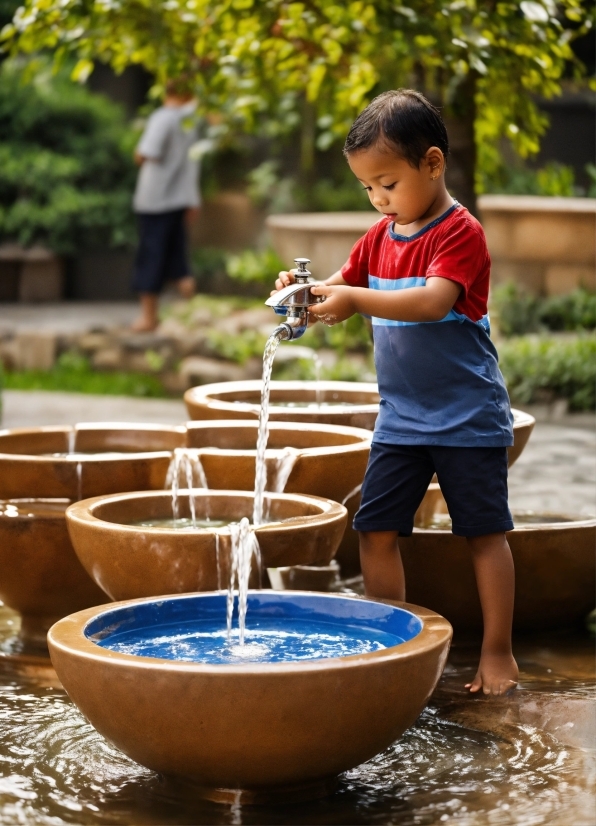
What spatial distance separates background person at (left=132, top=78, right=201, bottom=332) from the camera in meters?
9.51

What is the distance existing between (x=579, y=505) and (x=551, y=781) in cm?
249

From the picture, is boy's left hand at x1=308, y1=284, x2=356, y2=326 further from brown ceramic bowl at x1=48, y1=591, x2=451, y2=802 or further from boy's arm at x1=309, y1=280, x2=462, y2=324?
brown ceramic bowl at x1=48, y1=591, x2=451, y2=802

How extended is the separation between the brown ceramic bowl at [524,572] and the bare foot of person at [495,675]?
362 mm

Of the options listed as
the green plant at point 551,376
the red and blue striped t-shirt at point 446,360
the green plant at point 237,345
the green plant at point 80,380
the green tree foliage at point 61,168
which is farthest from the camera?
the green tree foliage at point 61,168

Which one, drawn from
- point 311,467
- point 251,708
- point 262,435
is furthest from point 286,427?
point 251,708

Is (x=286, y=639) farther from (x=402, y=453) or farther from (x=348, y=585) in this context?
(x=348, y=585)

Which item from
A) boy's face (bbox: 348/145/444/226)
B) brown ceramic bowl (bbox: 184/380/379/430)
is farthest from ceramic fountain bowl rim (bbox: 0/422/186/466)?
boy's face (bbox: 348/145/444/226)

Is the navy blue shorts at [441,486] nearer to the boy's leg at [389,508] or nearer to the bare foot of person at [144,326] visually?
the boy's leg at [389,508]

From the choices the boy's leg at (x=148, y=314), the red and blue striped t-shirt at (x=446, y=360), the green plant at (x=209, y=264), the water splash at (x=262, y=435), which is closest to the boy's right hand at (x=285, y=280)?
the water splash at (x=262, y=435)

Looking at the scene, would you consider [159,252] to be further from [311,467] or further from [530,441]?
[311,467]

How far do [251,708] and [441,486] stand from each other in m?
1.03

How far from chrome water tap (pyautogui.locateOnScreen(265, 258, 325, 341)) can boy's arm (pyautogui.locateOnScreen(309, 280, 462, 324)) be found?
0.05m

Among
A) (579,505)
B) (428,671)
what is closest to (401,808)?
(428,671)

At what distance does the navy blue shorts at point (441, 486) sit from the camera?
311 centimetres
